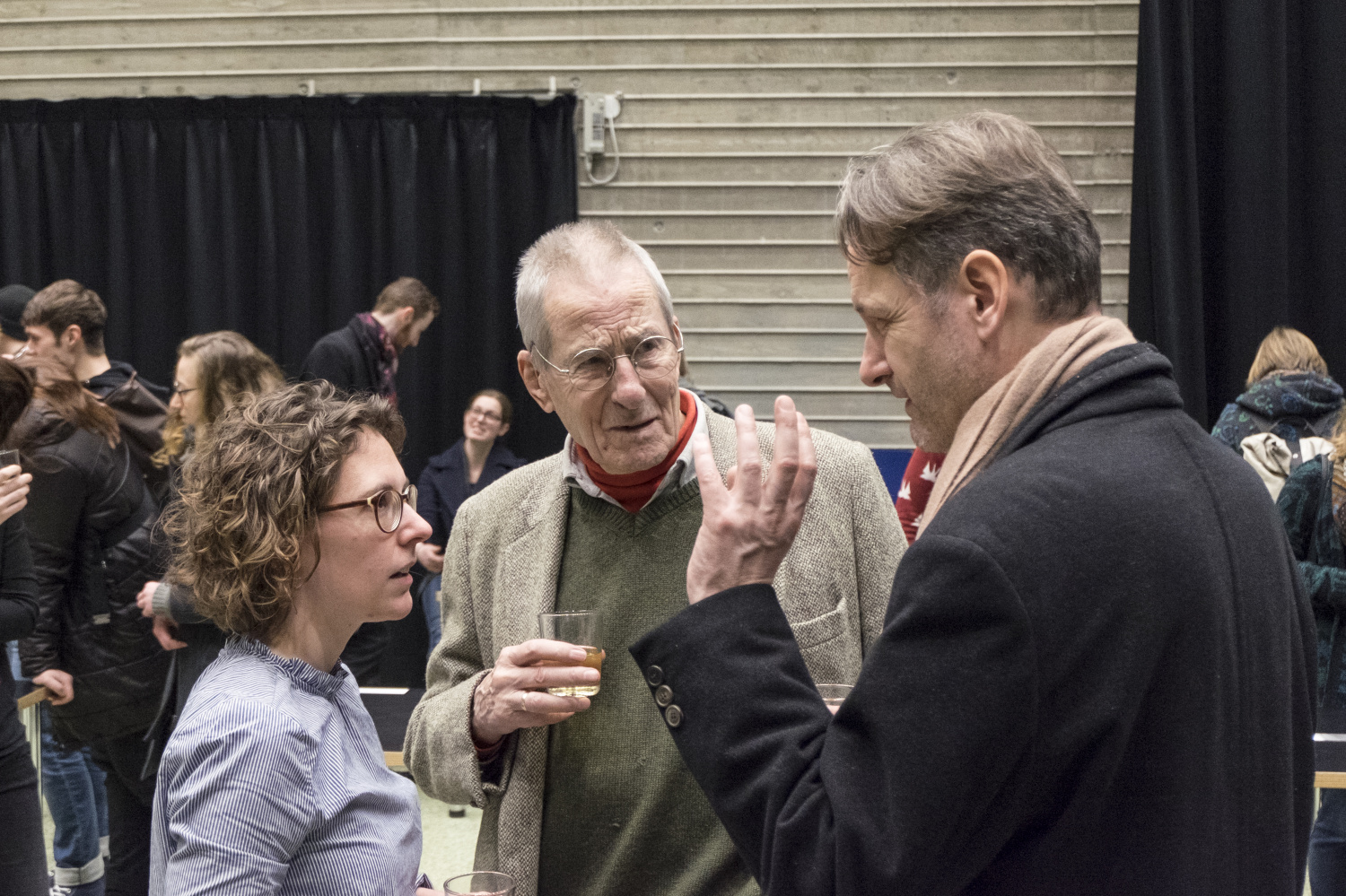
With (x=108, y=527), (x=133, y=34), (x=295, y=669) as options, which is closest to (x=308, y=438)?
(x=295, y=669)

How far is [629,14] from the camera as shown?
6.23 meters

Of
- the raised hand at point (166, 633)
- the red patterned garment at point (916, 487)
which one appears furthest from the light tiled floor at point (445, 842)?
the red patterned garment at point (916, 487)

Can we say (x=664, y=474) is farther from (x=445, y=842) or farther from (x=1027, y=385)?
(x=445, y=842)

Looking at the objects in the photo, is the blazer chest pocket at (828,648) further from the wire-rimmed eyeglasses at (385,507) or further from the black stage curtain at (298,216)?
the black stage curtain at (298,216)

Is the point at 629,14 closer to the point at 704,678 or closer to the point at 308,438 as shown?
the point at 308,438

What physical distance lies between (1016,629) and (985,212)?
1.22 ft

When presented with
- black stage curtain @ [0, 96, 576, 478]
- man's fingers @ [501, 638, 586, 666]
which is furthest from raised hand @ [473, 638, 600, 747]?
black stage curtain @ [0, 96, 576, 478]

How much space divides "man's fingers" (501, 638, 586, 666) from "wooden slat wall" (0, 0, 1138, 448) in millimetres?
4805

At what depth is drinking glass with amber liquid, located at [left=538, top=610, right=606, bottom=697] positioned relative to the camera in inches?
58.4

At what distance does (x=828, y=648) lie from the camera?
1.57 m

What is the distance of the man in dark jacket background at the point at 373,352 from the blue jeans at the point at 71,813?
60.4 inches

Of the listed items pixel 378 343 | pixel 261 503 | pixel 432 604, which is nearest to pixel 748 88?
pixel 378 343

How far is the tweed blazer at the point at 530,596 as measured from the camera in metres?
1.58

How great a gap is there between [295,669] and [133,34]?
6.17 meters
